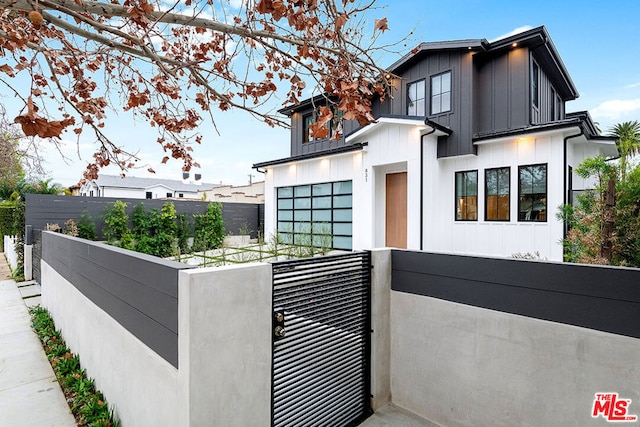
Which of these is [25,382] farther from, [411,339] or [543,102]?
[543,102]

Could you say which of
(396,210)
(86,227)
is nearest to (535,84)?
(396,210)

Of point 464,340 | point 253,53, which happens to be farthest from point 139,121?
point 464,340

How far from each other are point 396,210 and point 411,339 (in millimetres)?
6124

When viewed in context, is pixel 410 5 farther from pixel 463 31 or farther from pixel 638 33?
pixel 638 33

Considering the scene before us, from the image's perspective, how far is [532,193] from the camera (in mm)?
7656

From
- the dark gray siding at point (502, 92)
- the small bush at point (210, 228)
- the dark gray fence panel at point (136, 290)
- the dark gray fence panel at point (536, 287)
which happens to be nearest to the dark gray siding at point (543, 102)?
the dark gray siding at point (502, 92)

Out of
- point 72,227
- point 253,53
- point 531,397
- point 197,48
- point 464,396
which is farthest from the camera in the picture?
point 72,227

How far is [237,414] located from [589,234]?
4795 mm

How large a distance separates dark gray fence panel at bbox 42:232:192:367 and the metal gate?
2.69 ft

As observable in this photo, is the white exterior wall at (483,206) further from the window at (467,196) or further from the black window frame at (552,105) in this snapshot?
the black window frame at (552,105)

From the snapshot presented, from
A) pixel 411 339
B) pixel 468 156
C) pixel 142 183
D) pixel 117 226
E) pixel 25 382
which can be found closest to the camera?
pixel 411 339

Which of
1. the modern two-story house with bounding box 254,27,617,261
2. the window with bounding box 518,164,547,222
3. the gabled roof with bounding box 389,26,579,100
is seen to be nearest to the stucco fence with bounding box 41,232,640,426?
the modern two-story house with bounding box 254,27,617,261

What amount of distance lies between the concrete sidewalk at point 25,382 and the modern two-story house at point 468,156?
23.0 feet

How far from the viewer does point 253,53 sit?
400cm
